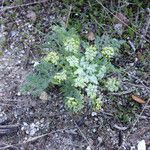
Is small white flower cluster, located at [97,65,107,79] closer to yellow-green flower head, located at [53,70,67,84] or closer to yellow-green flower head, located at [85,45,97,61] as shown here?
yellow-green flower head, located at [85,45,97,61]

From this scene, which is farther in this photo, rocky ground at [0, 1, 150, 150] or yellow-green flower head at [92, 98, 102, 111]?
rocky ground at [0, 1, 150, 150]

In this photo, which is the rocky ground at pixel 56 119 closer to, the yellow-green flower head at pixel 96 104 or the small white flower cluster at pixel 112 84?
the yellow-green flower head at pixel 96 104

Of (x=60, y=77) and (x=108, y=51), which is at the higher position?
(x=108, y=51)

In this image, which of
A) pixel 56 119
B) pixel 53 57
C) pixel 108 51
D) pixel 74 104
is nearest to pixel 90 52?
pixel 108 51

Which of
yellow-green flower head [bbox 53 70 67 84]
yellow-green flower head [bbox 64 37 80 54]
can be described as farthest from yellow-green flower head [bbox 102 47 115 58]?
yellow-green flower head [bbox 53 70 67 84]

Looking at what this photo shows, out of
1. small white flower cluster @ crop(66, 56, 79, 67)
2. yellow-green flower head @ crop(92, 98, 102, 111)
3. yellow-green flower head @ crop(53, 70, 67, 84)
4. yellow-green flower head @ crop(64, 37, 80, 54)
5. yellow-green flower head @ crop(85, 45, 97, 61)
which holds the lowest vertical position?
yellow-green flower head @ crop(92, 98, 102, 111)

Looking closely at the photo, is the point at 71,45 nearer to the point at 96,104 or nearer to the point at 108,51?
the point at 108,51
